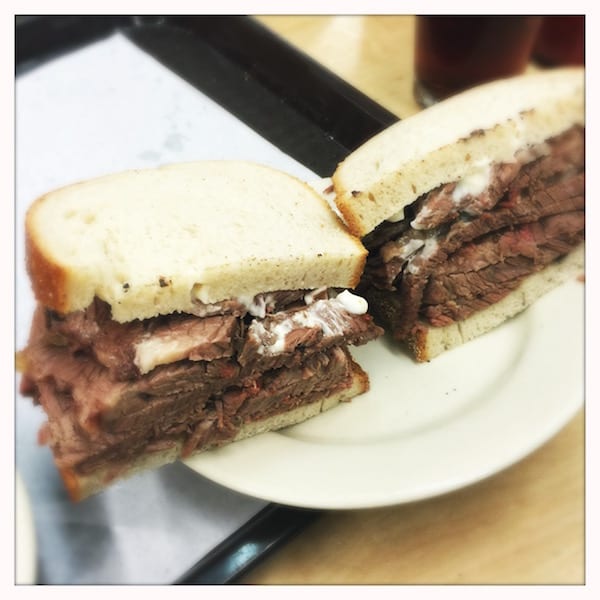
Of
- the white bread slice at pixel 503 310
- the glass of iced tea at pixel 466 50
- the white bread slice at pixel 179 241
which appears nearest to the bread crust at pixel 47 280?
the white bread slice at pixel 179 241

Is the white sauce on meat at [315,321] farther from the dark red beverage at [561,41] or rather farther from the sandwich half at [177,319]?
the dark red beverage at [561,41]

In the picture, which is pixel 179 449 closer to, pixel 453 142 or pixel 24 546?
pixel 24 546

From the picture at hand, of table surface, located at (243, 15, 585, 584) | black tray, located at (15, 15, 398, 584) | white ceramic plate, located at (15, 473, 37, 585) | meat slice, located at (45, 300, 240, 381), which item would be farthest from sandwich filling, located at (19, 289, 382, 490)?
black tray, located at (15, 15, 398, 584)

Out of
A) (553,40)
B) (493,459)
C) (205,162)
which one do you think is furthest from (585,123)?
(205,162)

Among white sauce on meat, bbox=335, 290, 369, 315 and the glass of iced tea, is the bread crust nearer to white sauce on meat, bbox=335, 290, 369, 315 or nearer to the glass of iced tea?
white sauce on meat, bbox=335, 290, 369, 315

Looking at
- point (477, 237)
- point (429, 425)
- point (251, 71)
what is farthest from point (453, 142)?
point (251, 71)
